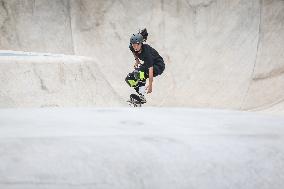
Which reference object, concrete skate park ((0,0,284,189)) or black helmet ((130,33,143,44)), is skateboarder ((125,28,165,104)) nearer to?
black helmet ((130,33,143,44))

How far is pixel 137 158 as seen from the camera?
3.04ft

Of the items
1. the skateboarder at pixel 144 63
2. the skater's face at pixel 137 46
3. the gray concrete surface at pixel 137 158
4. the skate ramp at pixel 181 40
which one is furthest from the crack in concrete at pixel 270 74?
the gray concrete surface at pixel 137 158

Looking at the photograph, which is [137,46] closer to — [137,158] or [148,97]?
[137,158]

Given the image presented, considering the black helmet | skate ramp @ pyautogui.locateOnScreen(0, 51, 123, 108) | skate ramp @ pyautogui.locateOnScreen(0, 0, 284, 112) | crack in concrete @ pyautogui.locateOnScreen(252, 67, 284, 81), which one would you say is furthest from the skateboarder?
crack in concrete @ pyautogui.locateOnScreen(252, 67, 284, 81)

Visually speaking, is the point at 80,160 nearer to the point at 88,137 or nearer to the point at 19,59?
the point at 88,137

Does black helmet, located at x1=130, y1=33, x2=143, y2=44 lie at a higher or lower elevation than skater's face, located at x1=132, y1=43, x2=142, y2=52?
higher

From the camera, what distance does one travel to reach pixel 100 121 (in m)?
1.38

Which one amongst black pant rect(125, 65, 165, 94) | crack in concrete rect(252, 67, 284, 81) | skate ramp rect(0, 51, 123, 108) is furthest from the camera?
crack in concrete rect(252, 67, 284, 81)

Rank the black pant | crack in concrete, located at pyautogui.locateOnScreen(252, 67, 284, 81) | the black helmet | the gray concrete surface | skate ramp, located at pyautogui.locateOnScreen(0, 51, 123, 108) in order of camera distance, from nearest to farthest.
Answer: the gray concrete surface → skate ramp, located at pyautogui.locateOnScreen(0, 51, 123, 108) → the black helmet → the black pant → crack in concrete, located at pyautogui.locateOnScreen(252, 67, 284, 81)

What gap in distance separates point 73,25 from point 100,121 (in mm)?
8824

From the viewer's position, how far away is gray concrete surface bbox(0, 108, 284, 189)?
Result: 84 cm

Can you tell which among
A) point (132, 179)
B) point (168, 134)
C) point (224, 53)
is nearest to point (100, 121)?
point (168, 134)

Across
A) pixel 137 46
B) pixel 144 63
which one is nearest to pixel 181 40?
pixel 144 63

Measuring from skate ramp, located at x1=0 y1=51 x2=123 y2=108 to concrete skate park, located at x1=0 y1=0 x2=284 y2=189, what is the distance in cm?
1
